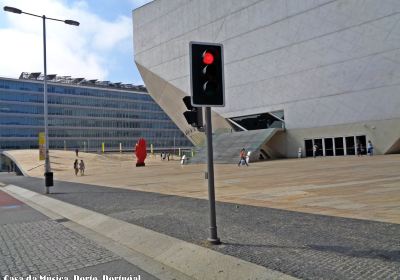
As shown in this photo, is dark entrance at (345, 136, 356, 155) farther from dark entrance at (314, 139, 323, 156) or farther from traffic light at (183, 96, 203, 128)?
traffic light at (183, 96, 203, 128)

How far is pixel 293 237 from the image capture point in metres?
7.87

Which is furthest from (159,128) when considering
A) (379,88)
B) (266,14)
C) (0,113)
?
(379,88)

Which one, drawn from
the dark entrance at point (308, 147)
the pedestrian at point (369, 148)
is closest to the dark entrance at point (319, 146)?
the dark entrance at point (308, 147)

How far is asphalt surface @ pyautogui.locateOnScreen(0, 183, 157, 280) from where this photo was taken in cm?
659

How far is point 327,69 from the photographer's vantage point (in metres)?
48.3

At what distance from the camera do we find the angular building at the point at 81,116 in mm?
115562

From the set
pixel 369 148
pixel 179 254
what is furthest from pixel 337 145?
pixel 179 254

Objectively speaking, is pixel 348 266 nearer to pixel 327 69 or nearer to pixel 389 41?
pixel 389 41

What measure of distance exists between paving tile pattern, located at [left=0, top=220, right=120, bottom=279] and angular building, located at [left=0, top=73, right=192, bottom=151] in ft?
366

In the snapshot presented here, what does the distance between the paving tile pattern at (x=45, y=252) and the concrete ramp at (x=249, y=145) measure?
3746 centimetres

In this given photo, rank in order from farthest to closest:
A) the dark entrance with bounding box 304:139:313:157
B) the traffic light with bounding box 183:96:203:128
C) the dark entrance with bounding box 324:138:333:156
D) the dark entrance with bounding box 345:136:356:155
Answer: the dark entrance with bounding box 304:139:313:157 → the dark entrance with bounding box 324:138:333:156 → the dark entrance with bounding box 345:136:356:155 → the traffic light with bounding box 183:96:203:128

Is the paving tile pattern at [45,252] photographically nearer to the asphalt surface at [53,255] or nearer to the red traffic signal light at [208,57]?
the asphalt surface at [53,255]

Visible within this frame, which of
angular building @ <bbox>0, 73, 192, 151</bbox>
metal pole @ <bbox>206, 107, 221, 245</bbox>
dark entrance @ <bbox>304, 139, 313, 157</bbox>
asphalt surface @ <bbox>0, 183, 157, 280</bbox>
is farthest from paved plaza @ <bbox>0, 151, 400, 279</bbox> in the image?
angular building @ <bbox>0, 73, 192, 151</bbox>

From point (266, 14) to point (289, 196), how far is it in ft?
145
